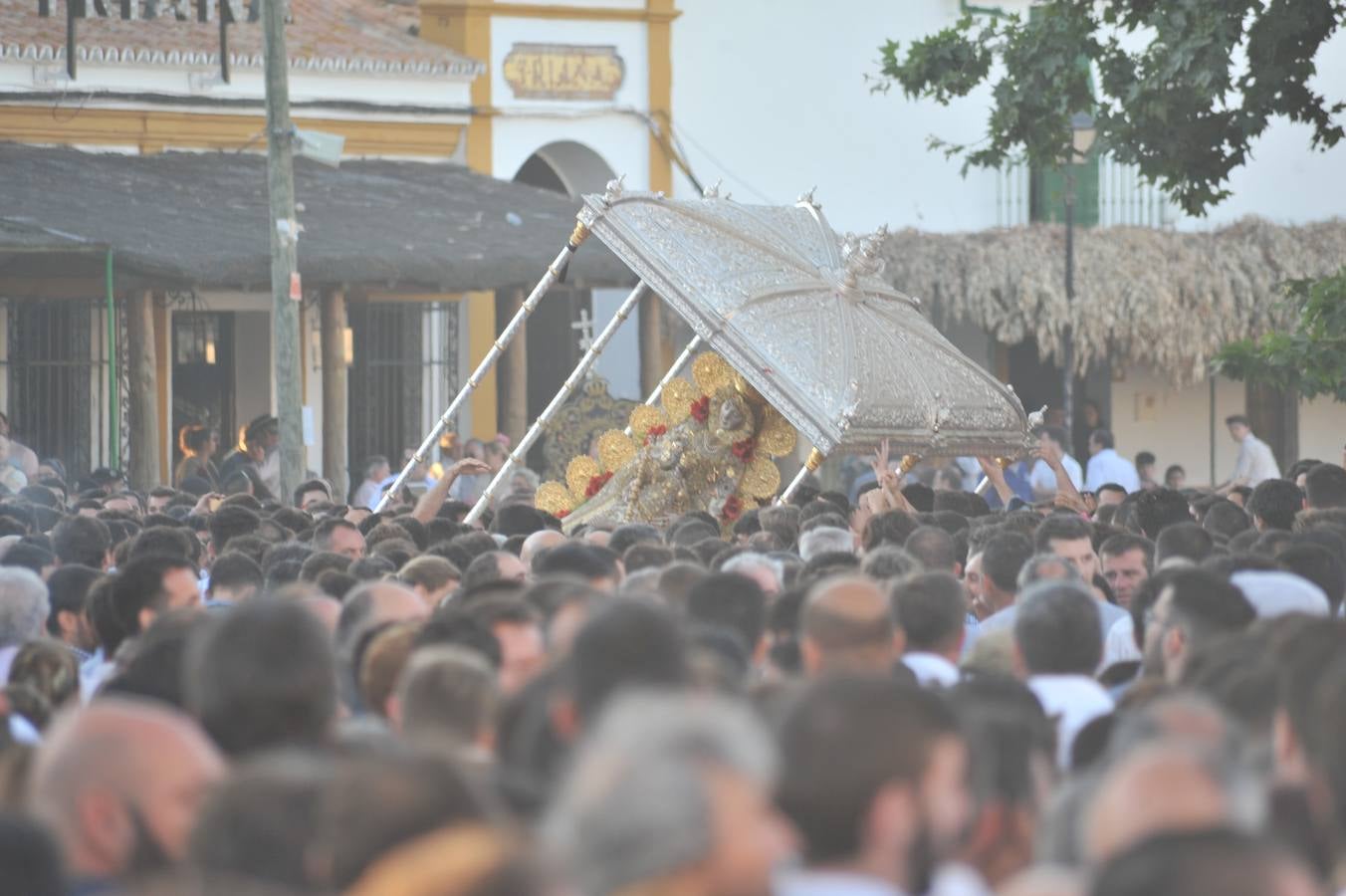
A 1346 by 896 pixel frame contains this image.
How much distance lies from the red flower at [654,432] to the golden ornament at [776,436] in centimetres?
67

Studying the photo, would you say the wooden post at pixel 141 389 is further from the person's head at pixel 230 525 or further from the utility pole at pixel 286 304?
the person's head at pixel 230 525

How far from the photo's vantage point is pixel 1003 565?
9.23 metres

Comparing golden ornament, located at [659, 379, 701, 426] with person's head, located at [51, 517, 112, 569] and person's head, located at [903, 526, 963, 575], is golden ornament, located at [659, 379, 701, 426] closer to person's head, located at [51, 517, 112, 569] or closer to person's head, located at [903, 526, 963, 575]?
person's head, located at [51, 517, 112, 569]

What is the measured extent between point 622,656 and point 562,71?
21847 millimetres

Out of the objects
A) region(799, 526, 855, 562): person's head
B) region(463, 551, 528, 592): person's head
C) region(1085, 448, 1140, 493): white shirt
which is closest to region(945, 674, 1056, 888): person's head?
region(463, 551, 528, 592): person's head

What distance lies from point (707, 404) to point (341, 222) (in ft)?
26.5

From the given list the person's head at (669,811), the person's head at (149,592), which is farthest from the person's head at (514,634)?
the person's head at (669,811)

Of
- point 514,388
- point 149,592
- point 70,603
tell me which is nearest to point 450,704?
point 149,592

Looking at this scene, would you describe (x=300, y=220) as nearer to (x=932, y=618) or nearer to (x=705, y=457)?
(x=705, y=457)

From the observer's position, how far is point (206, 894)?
11.6 ft

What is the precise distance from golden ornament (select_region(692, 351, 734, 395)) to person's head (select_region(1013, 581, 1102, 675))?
868 cm

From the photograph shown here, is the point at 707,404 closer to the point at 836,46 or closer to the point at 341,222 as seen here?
the point at 341,222

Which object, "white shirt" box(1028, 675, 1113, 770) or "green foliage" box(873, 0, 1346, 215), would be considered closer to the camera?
"white shirt" box(1028, 675, 1113, 770)

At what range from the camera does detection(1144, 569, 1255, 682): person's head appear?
276 inches
